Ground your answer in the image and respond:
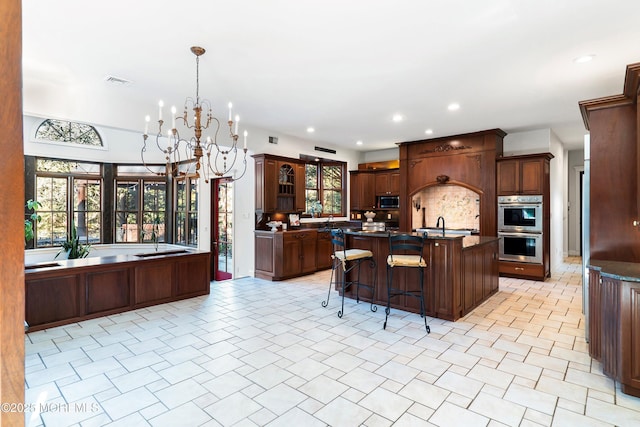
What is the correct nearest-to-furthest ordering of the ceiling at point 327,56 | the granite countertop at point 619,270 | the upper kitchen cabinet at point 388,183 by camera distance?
1. the granite countertop at point 619,270
2. the ceiling at point 327,56
3. the upper kitchen cabinet at point 388,183

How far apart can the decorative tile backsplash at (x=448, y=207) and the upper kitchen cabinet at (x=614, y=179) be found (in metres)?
3.79

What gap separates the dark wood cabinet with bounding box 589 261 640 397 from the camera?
2.39 metres

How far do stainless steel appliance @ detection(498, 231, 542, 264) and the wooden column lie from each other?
7.15m

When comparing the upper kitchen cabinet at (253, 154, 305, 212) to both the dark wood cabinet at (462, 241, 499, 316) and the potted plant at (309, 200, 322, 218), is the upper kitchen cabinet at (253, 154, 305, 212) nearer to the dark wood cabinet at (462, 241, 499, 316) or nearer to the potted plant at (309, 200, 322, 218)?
the potted plant at (309, 200, 322, 218)

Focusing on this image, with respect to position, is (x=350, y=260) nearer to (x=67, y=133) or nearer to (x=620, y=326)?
(x=620, y=326)

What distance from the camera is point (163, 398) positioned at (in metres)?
2.42

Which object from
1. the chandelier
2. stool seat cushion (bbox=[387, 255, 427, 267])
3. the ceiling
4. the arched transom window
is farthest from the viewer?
the arched transom window

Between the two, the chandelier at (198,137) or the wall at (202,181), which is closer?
the chandelier at (198,137)

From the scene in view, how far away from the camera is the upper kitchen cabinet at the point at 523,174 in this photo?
6.09m

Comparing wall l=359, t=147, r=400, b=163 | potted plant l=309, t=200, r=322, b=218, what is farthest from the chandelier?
wall l=359, t=147, r=400, b=163

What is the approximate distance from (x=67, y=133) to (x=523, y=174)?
9.26m

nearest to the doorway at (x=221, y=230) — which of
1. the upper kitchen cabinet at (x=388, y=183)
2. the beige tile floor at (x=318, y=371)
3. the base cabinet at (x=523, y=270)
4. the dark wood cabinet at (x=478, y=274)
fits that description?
the beige tile floor at (x=318, y=371)

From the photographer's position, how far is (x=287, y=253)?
642cm

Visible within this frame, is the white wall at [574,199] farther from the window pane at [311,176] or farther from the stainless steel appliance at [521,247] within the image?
the window pane at [311,176]
